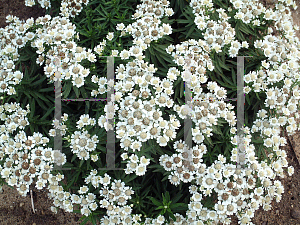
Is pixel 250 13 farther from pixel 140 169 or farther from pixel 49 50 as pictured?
pixel 49 50

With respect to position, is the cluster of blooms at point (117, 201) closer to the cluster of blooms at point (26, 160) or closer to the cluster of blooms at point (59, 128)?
the cluster of blooms at point (26, 160)

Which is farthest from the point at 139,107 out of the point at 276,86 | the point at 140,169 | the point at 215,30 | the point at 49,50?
the point at 276,86

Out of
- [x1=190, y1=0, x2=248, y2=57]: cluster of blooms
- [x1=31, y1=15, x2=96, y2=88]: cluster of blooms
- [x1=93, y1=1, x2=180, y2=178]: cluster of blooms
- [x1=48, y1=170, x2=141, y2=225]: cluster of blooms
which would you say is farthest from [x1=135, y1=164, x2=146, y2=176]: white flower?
[x1=190, y1=0, x2=248, y2=57]: cluster of blooms

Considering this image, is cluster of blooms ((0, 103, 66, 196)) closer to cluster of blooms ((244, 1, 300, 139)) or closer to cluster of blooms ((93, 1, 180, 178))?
cluster of blooms ((93, 1, 180, 178))

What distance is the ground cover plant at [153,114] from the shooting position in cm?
430

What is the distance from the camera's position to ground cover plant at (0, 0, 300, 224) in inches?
169

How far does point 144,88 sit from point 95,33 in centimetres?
176

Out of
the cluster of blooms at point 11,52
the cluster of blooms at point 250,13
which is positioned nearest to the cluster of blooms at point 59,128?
the cluster of blooms at point 11,52

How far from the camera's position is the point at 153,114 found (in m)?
4.22

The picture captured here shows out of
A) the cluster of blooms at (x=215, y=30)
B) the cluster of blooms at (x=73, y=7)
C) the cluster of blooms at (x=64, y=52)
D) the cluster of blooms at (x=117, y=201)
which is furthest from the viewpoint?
the cluster of blooms at (x=73, y=7)

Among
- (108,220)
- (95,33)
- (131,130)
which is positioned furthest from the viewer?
(95,33)

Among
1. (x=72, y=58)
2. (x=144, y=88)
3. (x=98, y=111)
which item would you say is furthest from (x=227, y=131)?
(x=72, y=58)

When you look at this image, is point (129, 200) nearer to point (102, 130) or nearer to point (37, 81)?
point (102, 130)

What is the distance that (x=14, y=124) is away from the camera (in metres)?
4.66
